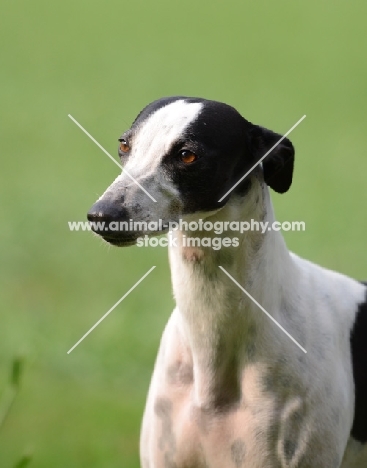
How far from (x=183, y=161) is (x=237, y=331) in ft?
2.10

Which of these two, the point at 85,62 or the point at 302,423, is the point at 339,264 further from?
the point at 85,62

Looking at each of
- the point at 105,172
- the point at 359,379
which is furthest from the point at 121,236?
the point at 105,172

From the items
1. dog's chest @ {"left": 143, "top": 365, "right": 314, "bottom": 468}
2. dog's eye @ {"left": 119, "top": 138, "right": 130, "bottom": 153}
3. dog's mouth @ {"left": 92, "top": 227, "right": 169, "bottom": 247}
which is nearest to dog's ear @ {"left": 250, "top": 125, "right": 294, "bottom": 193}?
dog's eye @ {"left": 119, "top": 138, "right": 130, "bottom": 153}

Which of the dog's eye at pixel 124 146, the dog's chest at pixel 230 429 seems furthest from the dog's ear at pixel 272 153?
the dog's chest at pixel 230 429

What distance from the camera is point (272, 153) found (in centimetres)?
372

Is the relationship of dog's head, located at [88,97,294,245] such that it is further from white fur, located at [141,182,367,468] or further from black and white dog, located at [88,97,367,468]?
white fur, located at [141,182,367,468]

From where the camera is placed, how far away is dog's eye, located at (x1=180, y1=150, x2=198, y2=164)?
3.50 meters

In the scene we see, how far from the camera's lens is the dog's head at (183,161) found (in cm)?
337

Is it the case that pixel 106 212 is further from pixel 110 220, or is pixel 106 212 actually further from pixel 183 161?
pixel 183 161

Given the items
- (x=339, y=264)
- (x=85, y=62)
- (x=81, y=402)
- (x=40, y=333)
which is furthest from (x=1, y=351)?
(x=85, y=62)

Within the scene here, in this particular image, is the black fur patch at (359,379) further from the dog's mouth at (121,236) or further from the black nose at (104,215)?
the black nose at (104,215)

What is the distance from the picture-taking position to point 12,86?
15.0 meters

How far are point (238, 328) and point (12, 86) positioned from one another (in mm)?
11643

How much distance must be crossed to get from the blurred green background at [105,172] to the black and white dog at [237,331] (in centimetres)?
59
